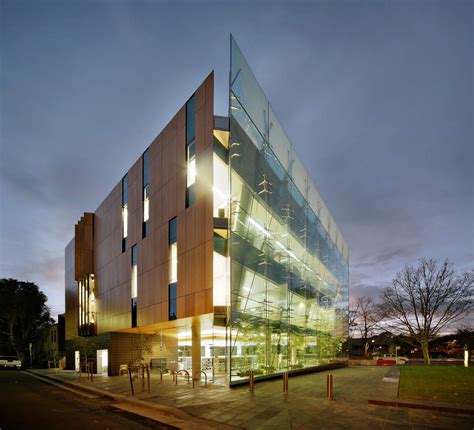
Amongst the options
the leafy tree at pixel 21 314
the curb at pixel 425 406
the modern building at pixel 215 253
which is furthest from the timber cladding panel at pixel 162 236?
the leafy tree at pixel 21 314

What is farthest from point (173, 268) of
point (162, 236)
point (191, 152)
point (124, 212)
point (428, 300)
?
point (428, 300)

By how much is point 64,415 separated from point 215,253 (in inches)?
353

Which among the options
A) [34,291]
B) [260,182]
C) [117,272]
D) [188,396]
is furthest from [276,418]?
[34,291]

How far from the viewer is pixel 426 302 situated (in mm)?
43281

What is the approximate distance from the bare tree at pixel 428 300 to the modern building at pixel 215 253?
43.0 feet

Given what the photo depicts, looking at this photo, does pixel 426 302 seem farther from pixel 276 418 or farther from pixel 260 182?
pixel 276 418

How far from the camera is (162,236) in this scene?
24047 mm

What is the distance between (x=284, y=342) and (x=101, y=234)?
2034cm

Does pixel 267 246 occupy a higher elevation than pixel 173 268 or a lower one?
higher

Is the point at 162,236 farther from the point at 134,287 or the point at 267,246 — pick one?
the point at 267,246

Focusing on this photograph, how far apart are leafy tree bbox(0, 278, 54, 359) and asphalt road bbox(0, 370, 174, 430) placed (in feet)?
167

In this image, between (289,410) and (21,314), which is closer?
(289,410)

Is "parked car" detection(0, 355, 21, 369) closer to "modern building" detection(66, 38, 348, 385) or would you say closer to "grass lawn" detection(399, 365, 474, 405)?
"modern building" detection(66, 38, 348, 385)

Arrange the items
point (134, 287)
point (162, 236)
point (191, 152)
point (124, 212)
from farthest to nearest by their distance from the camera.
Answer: point (124, 212)
point (134, 287)
point (162, 236)
point (191, 152)
